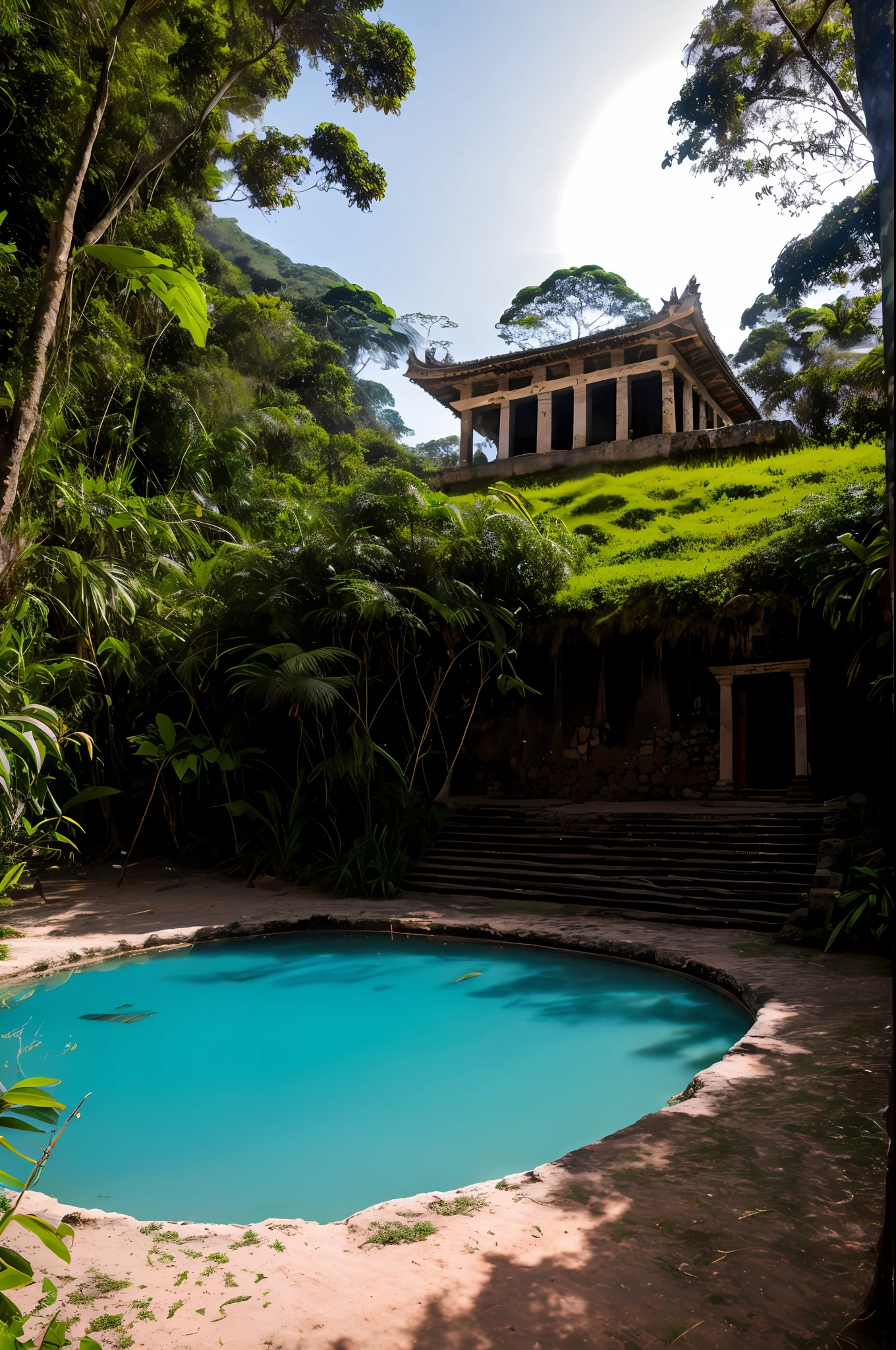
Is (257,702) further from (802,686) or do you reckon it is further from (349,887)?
(802,686)

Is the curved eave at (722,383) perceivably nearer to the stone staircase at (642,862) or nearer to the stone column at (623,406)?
the stone column at (623,406)

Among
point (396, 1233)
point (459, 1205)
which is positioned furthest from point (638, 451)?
point (396, 1233)

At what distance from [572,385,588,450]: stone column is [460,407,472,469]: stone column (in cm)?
323

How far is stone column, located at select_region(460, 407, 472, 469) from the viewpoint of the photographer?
24.5m

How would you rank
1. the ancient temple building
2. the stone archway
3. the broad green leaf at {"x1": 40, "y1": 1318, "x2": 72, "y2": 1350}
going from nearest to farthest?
the broad green leaf at {"x1": 40, "y1": 1318, "x2": 72, "y2": 1350} → the stone archway → the ancient temple building

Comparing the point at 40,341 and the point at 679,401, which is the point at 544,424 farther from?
the point at 40,341

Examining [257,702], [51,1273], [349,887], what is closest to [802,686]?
[349,887]

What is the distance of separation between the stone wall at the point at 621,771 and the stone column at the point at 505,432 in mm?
13410

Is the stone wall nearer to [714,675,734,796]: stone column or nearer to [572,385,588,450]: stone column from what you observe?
[714,675,734,796]: stone column

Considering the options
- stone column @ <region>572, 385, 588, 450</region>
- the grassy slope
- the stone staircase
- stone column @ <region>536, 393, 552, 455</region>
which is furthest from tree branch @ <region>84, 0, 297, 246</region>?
stone column @ <region>536, 393, 552, 455</region>

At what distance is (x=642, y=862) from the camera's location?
28.5 ft

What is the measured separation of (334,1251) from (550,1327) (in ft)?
2.38

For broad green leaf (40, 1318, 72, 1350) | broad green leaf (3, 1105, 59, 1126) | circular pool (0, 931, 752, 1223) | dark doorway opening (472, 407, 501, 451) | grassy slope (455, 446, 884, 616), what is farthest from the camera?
dark doorway opening (472, 407, 501, 451)

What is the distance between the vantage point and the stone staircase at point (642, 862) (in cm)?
754
